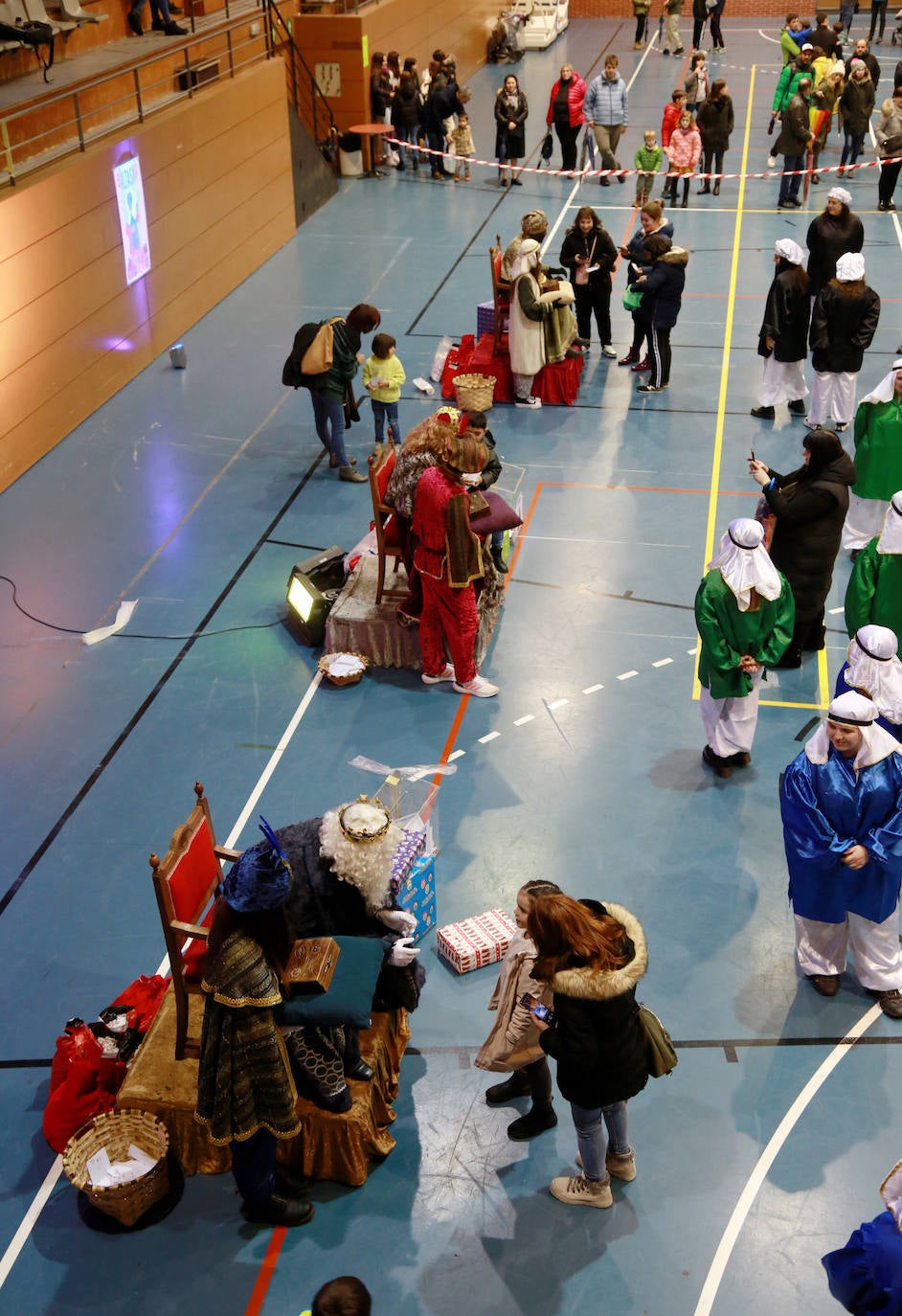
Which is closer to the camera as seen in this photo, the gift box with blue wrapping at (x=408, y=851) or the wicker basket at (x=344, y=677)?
the gift box with blue wrapping at (x=408, y=851)

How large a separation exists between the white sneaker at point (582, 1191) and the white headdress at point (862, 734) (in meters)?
2.06

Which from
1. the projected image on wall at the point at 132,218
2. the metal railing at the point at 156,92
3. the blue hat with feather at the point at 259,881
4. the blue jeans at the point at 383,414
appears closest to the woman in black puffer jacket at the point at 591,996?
the blue hat with feather at the point at 259,881

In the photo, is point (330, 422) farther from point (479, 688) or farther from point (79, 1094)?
point (79, 1094)

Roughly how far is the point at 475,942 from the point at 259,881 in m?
2.23

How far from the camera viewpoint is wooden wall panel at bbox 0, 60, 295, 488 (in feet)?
38.1

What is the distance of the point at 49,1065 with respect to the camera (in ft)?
19.6

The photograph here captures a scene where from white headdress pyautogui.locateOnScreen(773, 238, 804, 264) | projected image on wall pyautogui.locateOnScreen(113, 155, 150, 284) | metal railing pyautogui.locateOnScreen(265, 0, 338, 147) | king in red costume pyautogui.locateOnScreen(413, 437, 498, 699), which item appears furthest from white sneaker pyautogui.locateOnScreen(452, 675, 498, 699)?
metal railing pyautogui.locateOnScreen(265, 0, 338, 147)

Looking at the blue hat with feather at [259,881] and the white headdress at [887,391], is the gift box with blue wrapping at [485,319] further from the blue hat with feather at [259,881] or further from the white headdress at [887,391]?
the blue hat with feather at [259,881]

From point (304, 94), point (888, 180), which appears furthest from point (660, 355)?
point (304, 94)

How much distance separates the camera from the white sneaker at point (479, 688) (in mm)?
8500

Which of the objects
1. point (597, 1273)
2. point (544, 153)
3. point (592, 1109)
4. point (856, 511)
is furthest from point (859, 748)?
point (544, 153)

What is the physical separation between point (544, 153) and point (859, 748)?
1805cm

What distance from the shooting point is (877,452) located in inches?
368

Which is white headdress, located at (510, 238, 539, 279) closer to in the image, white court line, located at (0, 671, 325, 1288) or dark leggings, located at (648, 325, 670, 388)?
dark leggings, located at (648, 325, 670, 388)
